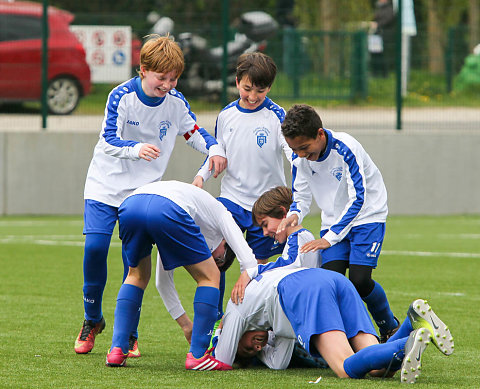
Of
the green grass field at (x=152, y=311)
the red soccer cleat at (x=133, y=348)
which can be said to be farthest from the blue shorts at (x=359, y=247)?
the red soccer cleat at (x=133, y=348)

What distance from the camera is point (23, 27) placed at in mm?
13992

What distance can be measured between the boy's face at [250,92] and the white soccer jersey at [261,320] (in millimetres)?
1388

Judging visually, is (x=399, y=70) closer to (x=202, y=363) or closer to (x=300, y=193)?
(x=300, y=193)

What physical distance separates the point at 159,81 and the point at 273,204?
103 cm

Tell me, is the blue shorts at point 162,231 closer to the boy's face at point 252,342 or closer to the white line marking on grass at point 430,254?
the boy's face at point 252,342

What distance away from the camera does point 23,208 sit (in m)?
14.0

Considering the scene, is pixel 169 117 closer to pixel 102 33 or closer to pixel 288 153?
pixel 288 153

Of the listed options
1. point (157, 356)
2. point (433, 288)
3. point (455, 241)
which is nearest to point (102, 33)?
point (455, 241)

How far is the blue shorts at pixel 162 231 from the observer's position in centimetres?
512

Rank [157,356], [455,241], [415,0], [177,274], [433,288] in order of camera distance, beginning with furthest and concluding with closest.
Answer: [415,0], [455,241], [177,274], [433,288], [157,356]

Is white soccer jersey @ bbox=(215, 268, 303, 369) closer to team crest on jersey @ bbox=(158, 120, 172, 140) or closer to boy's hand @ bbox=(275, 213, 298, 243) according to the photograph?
boy's hand @ bbox=(275, 213, 298, 243)

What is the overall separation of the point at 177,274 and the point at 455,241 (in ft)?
13.3

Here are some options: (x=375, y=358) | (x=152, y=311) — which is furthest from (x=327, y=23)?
(x=375, y=358)

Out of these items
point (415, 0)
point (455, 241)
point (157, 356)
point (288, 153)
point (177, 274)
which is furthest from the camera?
point (415, 0)
